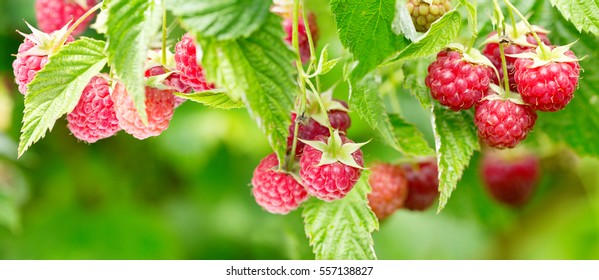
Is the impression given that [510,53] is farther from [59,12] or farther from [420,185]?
[59,12]

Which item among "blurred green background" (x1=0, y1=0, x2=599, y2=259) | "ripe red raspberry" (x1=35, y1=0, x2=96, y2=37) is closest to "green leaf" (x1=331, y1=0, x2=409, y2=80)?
"ripe red raspberry" (x1=35, y1=0, x2=96, y2=37)

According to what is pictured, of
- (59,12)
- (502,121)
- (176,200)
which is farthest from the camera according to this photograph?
(176,200)

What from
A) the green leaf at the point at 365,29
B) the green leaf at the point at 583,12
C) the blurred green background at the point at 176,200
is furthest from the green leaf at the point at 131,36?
the blurred green background at the point at 176,200

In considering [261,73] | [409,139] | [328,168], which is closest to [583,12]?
[409,139]

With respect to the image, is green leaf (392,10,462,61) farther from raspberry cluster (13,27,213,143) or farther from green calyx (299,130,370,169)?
raspberry cluster (13,27,213,143)

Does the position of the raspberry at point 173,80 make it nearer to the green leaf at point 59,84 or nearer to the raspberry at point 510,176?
the green leaf at point 59,84
